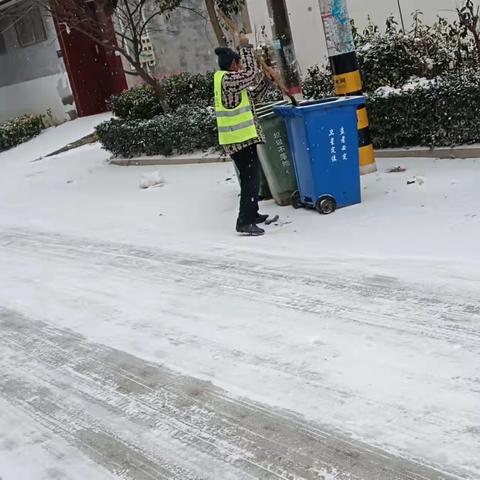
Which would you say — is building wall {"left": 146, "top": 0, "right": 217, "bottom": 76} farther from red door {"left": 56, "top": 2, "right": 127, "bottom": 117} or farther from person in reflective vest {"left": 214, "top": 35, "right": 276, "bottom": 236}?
person in reflective vest {"left": 214, "top": 35, "right": 276, "bottom": 236}

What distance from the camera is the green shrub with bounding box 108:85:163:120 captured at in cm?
1363

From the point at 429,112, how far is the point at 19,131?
574 inches

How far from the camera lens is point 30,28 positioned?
67.2 feet

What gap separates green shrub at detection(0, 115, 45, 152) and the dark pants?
47.6 feet

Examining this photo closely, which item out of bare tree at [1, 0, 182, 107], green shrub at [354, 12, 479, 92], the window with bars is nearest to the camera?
green shrub at [354, 12, 479, 92]

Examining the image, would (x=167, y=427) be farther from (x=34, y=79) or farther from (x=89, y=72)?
(x=34, y=79)

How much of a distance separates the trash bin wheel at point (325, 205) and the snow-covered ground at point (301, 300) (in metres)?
0.11

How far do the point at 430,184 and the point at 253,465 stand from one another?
15.7ft

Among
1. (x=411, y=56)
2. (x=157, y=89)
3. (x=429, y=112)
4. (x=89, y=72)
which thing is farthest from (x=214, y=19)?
(x=89, y=72)

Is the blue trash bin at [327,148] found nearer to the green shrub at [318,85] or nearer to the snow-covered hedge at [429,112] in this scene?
the snow-covered hedge at [429,112]

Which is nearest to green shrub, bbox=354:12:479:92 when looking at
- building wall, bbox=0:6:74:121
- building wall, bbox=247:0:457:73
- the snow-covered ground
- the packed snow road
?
the snow-covered ground

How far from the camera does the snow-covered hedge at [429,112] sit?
24.7 feet

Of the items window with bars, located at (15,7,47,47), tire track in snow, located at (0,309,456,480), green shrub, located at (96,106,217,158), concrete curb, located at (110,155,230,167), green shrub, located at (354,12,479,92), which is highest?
window with bars, located at (15,7,47,47)

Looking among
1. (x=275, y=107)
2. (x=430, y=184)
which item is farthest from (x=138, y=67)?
(x=430, y=184)
